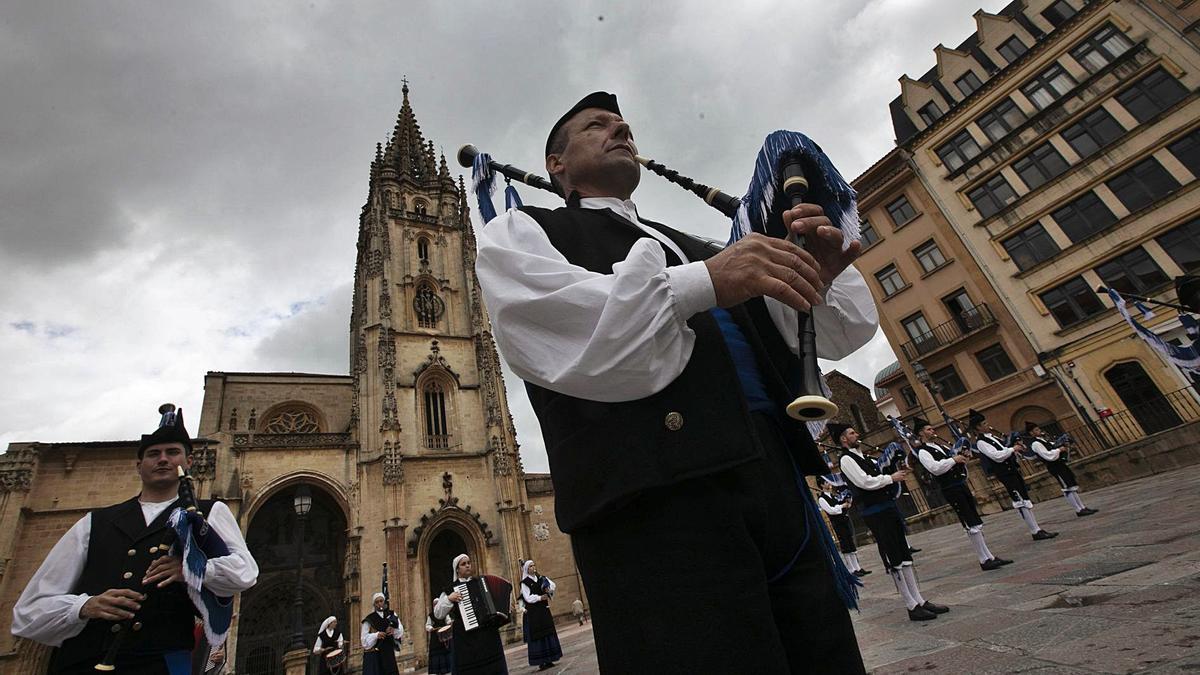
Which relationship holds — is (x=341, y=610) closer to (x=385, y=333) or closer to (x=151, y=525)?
(x=385, y=333)

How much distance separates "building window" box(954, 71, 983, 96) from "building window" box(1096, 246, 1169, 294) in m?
10.3

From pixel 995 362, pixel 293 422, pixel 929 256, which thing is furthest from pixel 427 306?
pixel 995 362

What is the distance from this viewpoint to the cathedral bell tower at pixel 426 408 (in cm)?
2197

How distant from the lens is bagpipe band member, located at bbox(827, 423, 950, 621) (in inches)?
211

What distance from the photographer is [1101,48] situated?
778 inches

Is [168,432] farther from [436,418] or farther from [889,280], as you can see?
[889,280]

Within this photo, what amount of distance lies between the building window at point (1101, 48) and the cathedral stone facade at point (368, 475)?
28.9 meters

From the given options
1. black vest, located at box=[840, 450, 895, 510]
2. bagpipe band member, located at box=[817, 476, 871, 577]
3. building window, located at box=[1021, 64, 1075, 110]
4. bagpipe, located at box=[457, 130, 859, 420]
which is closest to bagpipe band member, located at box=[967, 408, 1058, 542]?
bagpipe band member, located at box=[817, 476, 871, 577]

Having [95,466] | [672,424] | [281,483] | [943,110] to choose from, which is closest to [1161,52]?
[943,110]

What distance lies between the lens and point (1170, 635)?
2334mm

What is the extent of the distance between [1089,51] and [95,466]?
42.3 metres

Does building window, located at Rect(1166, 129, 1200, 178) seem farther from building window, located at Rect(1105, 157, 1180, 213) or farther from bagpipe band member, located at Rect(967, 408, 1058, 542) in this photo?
bagpipe band member, located at Rect(967, 408, 1058, 542)

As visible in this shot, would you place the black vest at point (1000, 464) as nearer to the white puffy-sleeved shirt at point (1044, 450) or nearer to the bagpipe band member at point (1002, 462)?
the bagpipe band member at point (1002, 462)

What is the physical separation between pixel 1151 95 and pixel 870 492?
75.5 ft
